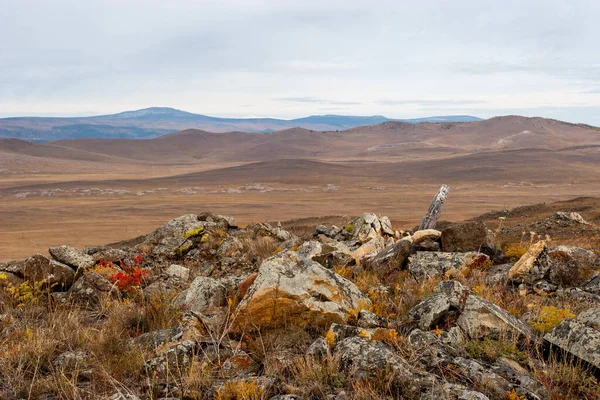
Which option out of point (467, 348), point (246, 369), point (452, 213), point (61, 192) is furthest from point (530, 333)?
point (61, 192)

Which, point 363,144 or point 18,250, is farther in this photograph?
point 363,144

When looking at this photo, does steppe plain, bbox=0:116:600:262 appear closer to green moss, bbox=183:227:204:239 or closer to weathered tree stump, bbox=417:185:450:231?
green moss, bbox=183:227:204:239

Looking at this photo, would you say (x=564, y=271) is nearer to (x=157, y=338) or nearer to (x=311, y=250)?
(x=311, y=250)

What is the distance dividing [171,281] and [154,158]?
12673cm

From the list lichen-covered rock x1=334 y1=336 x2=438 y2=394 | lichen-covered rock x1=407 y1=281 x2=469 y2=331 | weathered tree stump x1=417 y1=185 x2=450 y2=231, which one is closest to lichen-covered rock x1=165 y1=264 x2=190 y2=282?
lichen-covered rock x1=407 y1=281 x2=469 y2=331

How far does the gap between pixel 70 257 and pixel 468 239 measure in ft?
21.9

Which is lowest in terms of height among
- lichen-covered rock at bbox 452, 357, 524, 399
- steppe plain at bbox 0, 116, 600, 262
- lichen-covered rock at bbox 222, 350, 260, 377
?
steppe plain at bbox 0, 116, 600, 262

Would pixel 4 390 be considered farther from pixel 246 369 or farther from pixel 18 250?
pixel 18 250

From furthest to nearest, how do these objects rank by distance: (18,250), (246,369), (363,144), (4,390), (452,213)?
(363,144), (452,213), (18,250), (246,369), (4,390)

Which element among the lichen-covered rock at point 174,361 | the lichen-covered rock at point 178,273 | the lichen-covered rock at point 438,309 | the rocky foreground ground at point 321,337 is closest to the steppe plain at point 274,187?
the lichen-covered rock at point 178,273

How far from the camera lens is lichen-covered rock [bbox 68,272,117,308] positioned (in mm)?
6137

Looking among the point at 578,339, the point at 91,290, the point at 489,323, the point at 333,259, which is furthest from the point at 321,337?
the point at 333,259

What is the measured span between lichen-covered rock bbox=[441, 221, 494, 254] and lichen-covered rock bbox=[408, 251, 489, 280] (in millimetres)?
858

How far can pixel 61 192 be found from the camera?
56375mm
